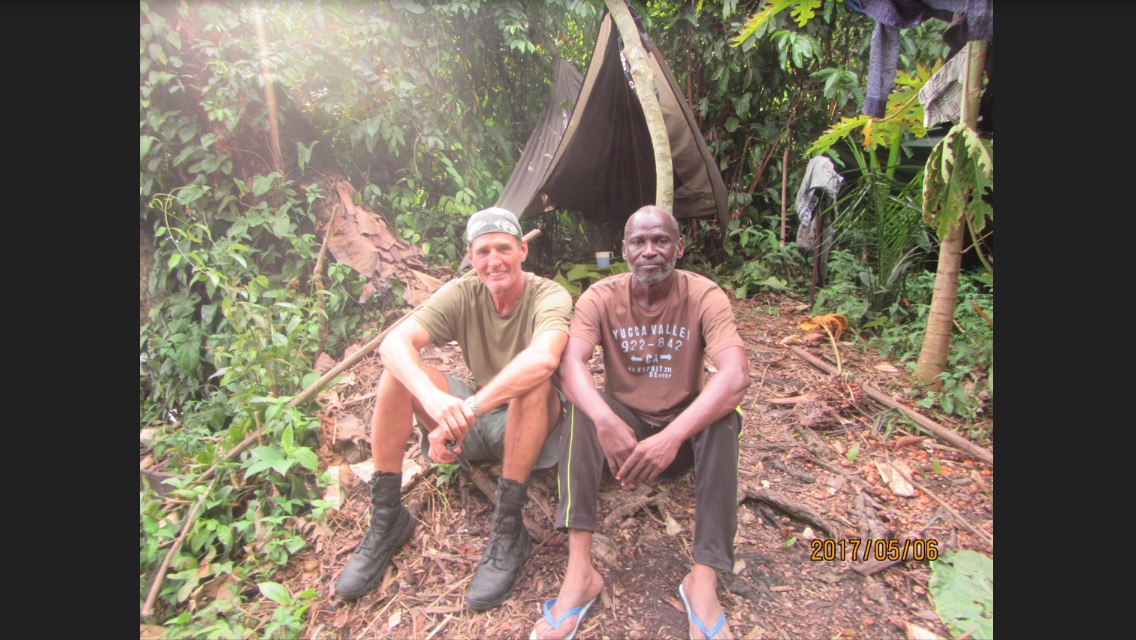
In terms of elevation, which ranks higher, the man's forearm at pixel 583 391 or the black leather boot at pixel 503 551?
the man's forearm at pixel 583 391

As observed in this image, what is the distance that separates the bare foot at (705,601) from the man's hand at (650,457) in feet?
0.92

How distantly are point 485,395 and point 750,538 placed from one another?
0.98 meters

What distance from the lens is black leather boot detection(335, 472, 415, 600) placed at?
1625 millimetres

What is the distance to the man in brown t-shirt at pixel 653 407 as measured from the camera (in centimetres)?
143

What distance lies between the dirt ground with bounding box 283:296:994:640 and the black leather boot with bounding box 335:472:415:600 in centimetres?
5

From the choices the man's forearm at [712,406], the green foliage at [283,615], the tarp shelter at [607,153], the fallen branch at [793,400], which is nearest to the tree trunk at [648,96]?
the tarp shelter at [607,153]

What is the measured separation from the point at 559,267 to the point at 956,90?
253 centimetres

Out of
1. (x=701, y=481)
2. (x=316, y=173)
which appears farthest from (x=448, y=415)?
(x=316, y=173)

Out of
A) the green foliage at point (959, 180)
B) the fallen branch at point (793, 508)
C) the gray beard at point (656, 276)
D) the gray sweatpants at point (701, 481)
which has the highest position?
the green foliage at point (959, 180)

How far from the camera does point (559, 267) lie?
13.2 ft

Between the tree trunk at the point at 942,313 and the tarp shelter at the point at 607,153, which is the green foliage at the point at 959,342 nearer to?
the tree trunk at the point at 942,313

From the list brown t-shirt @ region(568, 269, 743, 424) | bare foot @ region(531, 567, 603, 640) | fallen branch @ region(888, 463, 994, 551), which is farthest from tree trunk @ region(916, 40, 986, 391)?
bare foot @ region(531, 567, 603, 640)

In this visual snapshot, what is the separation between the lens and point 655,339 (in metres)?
1.65

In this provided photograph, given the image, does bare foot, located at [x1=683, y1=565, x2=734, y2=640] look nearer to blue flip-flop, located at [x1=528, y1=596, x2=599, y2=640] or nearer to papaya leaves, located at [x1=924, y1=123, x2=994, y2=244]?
blue flip-flop, located at [x1=528, y1=596, x2=599, y2=640]
